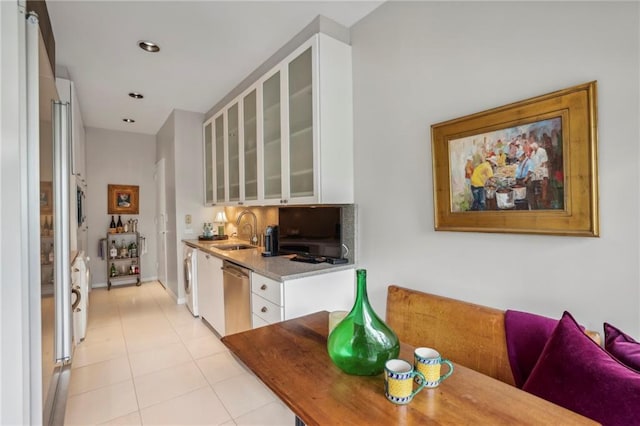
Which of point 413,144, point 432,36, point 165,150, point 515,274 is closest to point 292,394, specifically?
point 515,274

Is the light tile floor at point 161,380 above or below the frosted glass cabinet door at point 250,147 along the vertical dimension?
below

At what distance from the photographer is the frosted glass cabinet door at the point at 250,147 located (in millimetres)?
3109

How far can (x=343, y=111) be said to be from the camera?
92.9 inches

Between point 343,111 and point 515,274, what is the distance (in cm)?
155

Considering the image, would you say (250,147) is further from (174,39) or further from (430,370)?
(430,370)

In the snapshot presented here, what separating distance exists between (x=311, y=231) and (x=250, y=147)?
3.92 feet

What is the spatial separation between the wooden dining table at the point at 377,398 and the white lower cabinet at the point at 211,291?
6.74ft

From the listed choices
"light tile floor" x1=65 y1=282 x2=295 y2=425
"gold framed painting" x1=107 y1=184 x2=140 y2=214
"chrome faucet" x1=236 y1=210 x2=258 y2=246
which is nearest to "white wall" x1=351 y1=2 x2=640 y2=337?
Answer: "light tile floor" x1=65 y1=282 x2=295 y2=425

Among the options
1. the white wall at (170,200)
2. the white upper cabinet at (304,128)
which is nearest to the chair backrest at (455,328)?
the white upper cabinet at (304,128)

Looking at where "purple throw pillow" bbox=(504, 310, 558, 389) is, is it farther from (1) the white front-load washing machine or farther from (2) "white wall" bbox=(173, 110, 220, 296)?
(2) "white wall" bbox=(173, 110, 220, 296)

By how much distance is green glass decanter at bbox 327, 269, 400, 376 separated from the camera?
993 millimetres

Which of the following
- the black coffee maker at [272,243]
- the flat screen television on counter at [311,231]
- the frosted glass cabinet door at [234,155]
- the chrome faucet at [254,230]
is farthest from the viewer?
the chrome faucet at [254,230]

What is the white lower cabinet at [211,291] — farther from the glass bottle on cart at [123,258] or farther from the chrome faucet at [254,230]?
the glass bottle on cart at [123,258]

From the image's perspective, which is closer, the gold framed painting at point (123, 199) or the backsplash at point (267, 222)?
the backsplash at point (267, 222)
